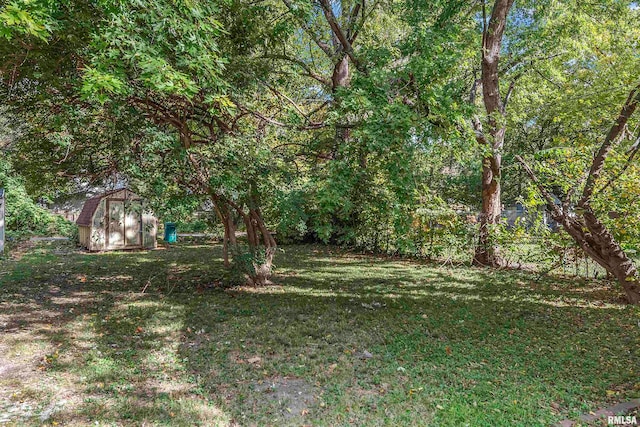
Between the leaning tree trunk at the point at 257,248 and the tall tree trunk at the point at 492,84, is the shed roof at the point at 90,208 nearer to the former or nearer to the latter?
the leaning tree trunk at the point at 257,248

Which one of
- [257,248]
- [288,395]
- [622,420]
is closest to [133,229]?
[257,248]

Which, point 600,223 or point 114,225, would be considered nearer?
point 600,223

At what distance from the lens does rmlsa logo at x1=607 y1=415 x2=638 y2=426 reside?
2838 mm

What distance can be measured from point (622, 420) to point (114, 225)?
13.1 meters

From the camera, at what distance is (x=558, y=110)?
6.10 meters

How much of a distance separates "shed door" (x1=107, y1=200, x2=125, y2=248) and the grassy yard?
4.70m

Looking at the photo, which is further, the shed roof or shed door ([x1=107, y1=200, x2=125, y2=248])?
shed door ([x1=107, y1=200, x2=125, y2=248])

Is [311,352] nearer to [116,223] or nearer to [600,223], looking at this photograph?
[600,223]

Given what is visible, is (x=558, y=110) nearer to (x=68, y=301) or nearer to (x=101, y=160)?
(x=101, y=160)

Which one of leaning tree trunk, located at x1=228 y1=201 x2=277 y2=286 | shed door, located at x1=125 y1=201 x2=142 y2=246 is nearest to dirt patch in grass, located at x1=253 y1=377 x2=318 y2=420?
leaning tree trunk, located at x1=228 y1=201 x2=277 y2=286

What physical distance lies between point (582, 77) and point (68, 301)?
12.1 metres

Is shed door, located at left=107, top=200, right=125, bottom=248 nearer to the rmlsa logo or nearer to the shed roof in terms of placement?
→ the shed roof

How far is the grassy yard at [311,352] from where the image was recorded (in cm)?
293

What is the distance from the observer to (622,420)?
2875mm
